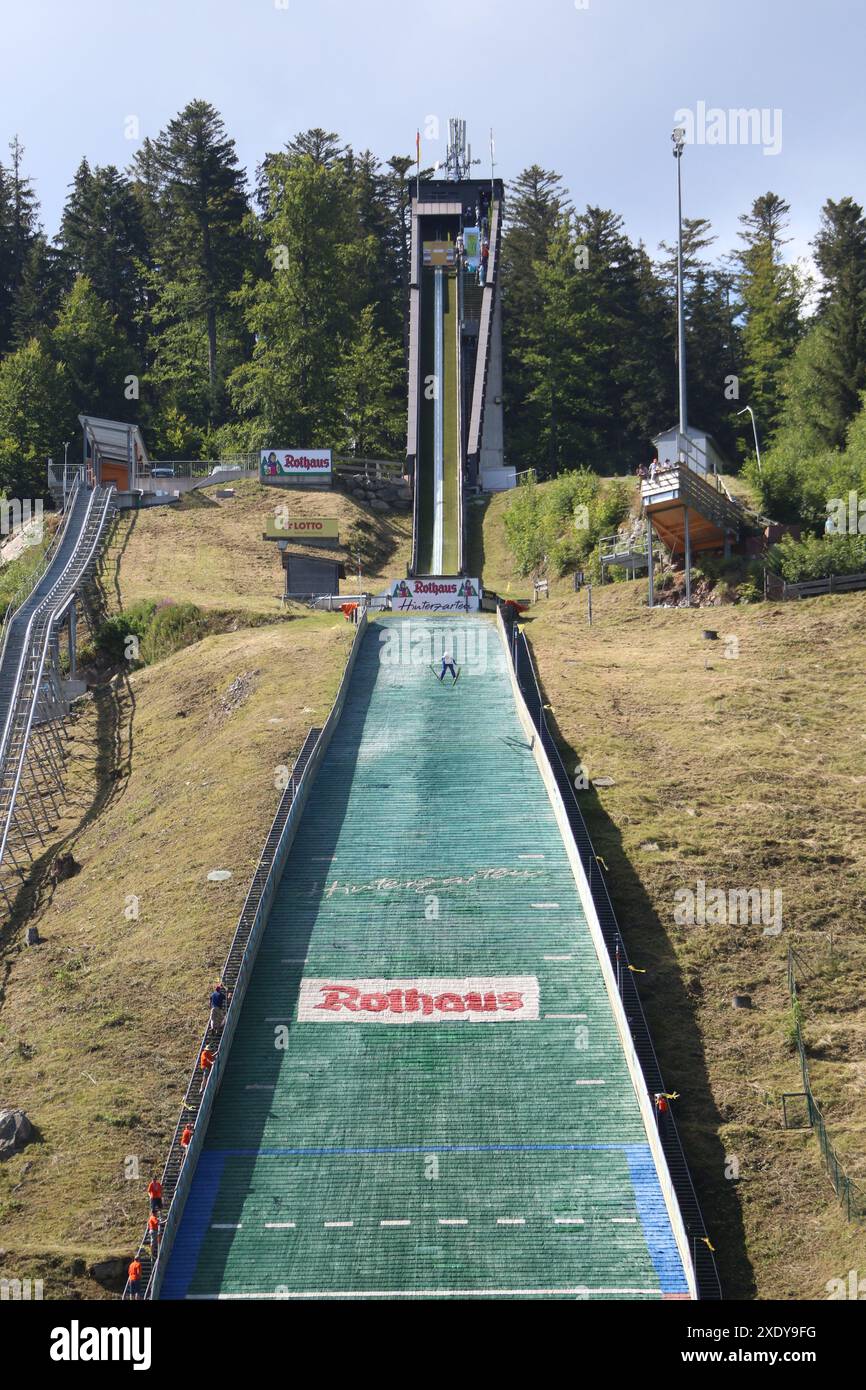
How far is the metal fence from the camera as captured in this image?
20906mm

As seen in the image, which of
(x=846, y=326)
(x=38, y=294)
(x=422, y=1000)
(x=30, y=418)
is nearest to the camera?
(x=422, y=1000)

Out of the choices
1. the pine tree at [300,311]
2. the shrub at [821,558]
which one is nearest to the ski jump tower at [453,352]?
the pine tree at [300,311]

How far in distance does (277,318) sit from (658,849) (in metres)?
46.5

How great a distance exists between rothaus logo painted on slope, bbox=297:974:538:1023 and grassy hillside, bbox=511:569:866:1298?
2245 mm

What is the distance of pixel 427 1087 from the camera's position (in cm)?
2305

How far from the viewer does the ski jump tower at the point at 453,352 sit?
59094 mm

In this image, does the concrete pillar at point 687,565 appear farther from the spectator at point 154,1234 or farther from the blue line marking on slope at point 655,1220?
the spectator at point 154,1234

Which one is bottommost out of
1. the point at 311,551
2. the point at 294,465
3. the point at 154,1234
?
the point at 154,1234

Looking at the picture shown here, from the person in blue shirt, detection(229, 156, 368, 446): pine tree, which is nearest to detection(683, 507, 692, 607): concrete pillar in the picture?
the person in blue shirt

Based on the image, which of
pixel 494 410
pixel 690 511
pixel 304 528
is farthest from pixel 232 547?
pixel 690 511

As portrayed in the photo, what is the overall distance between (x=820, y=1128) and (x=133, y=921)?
1309 centimetres

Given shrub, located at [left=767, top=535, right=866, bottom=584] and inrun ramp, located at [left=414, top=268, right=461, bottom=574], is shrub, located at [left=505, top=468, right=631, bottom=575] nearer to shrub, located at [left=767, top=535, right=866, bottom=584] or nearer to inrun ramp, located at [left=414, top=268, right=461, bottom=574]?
inrun ramp, located at [left=414, top=268, right=461, bottom=574]

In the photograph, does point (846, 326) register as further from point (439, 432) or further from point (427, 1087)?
point (427, 1087)
